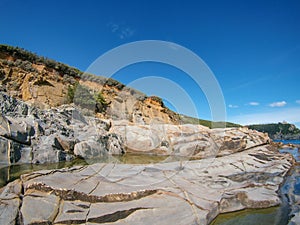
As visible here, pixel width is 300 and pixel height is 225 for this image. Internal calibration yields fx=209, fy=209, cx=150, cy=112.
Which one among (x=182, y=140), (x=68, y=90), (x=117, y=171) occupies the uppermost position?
(x=68, y=90)

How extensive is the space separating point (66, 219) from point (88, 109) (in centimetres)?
2193

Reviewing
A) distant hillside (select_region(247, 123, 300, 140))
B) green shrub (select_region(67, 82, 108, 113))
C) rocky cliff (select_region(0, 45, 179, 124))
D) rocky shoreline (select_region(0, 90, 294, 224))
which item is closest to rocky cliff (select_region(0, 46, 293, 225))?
rocky shoreline (select_region(0, 90, 294, 224))

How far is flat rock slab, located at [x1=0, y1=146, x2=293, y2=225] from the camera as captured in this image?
4.11 metres

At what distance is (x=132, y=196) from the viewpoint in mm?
4754

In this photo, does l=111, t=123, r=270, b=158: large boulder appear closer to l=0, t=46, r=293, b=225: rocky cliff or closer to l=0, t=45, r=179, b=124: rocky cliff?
l=0, t=46, r=293, b=225: rocky cliff

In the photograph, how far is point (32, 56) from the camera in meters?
25.0

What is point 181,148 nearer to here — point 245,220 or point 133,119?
point 245,220

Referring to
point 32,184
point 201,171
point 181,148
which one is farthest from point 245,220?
point 181,148

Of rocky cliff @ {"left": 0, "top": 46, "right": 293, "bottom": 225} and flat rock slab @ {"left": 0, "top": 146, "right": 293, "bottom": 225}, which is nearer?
flat rock slab @ {"left": 0, "top": 146, "right": 293, "bottom": 225}

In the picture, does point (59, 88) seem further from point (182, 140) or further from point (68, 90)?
point (182, 140)

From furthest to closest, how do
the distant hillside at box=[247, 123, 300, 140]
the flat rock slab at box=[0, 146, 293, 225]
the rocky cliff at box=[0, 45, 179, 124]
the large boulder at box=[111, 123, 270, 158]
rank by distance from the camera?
the distant hillside at box=[247, 123, 300, 140] → the rocky cliff at box=[0, 45, 179, 124] → the large boulder at box=[111, 123, 270, 158] → the flat rock slab at box=[0, 146, 293, 225]

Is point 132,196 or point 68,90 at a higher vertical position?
point 68,90

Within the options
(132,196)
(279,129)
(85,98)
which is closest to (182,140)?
(132,196)

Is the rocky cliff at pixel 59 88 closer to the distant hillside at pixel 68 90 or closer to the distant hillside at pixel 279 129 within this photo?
the distant hillside at pixel 68 90
